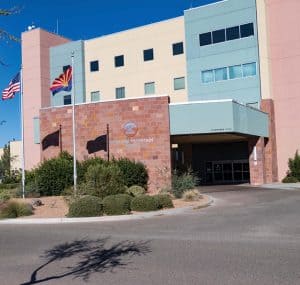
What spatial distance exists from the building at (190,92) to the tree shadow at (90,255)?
19.8 metres

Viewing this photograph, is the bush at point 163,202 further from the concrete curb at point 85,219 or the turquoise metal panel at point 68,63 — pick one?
the turquoise metal panel at point 68,63

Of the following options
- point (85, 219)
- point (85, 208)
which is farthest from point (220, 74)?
point (85, 219)

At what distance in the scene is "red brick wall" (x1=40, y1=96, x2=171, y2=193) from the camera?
108ft

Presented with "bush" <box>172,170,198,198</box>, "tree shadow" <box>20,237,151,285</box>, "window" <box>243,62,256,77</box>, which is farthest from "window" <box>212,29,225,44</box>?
"tree shadow" <box>20,237,151,285</box>

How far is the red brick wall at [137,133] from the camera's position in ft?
108

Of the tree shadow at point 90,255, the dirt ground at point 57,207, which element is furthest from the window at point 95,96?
the tree shadow at point 90,255

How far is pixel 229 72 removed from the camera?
4531 centimetres

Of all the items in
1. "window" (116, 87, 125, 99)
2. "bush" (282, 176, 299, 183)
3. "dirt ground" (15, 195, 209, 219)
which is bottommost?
"dirt ground" (15, 195, 209, 219)

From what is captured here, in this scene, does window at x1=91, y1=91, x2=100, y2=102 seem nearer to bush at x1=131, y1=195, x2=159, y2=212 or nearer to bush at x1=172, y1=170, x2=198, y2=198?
bush at x1=172, y1=170, x2=198, y2=198

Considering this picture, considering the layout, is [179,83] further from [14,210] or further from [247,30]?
[14,210]

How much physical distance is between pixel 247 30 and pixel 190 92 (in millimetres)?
7696

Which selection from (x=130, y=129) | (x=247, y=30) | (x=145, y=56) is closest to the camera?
(x=130, y=129)

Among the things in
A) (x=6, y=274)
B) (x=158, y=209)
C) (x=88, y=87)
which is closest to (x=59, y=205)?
(x=158, y=209)

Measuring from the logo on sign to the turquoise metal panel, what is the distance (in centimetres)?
2119
